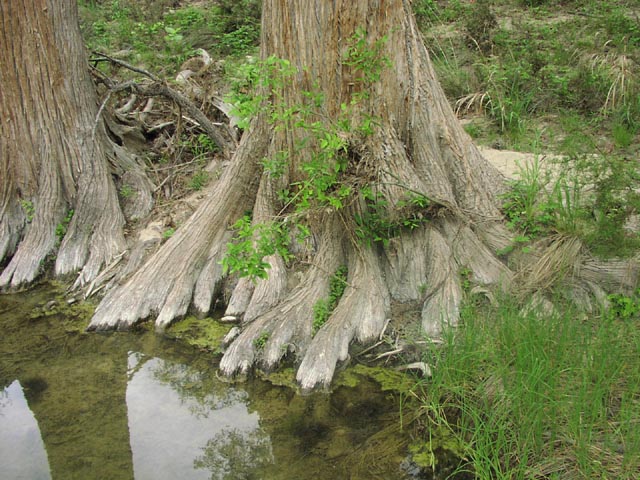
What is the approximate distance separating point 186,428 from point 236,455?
0.53m

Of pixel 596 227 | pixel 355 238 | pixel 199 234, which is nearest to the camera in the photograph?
pixel 596 227

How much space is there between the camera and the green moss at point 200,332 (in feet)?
18.9

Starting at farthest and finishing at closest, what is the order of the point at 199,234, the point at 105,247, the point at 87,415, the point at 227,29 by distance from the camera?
the point at 227,29
the point at 105,247
the point at 199,234
the point at 87,415

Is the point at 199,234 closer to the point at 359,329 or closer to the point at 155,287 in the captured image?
the point at 155,287

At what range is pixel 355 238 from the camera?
5.89 metres

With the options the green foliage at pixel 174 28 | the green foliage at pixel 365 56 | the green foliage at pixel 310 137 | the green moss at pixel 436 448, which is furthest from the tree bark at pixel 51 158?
the green moss at pixel 436 448

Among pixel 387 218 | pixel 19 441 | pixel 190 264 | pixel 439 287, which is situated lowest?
pixel 19 441

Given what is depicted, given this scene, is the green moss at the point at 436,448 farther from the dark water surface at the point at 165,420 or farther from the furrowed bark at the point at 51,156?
the furrowed bark at the point at 51,156

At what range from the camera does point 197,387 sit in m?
5.22

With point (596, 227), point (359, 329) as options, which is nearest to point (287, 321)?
point (359, 329)

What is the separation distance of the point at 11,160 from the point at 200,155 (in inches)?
86.3

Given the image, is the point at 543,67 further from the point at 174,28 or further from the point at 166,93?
the point at 174,28

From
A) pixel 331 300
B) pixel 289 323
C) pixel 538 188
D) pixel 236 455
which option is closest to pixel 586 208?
pixel 538 188

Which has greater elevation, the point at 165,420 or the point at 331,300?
the point at 331,300
